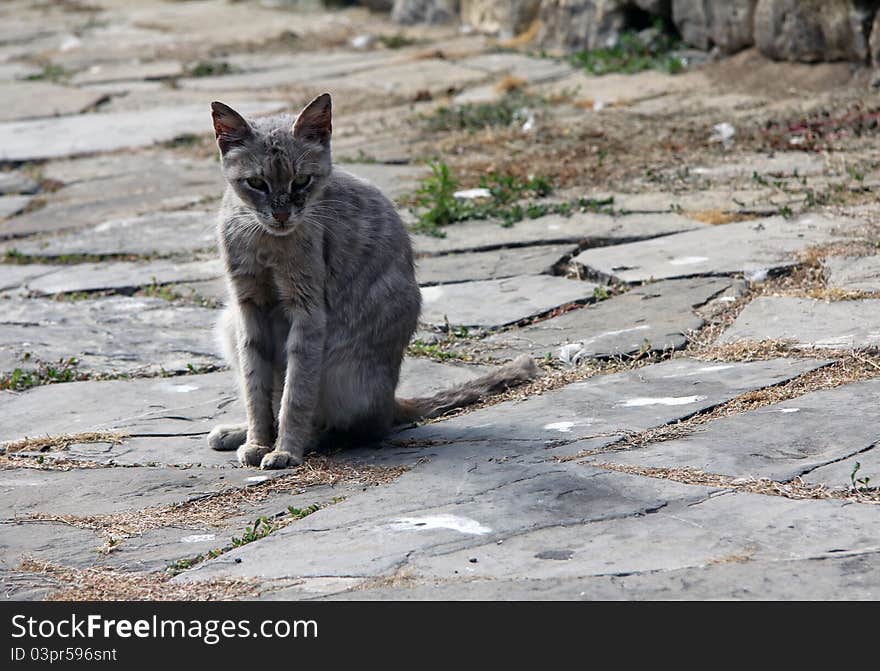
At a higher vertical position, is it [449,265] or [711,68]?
[711,68]

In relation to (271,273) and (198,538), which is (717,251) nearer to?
(271,273)

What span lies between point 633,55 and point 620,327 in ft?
18.7

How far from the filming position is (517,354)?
5.06m

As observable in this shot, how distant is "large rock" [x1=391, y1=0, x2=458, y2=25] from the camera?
13.5m

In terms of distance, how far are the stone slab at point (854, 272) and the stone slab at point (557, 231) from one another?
1046mm

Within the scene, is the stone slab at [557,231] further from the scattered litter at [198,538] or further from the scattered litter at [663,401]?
the scattered litter at [198,538]

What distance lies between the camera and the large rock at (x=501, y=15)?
39.3 ft

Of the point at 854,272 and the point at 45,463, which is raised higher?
the point at 854,272

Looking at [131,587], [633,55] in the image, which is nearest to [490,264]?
[131,587]

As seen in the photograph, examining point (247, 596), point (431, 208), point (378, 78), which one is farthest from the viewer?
point (378, 78)

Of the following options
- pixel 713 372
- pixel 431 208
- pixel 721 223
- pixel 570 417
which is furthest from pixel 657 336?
pixel 431 208

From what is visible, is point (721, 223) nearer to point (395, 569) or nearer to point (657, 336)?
point (657, 336)

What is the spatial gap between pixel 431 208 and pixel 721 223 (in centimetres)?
164

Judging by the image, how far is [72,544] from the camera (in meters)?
3.42
